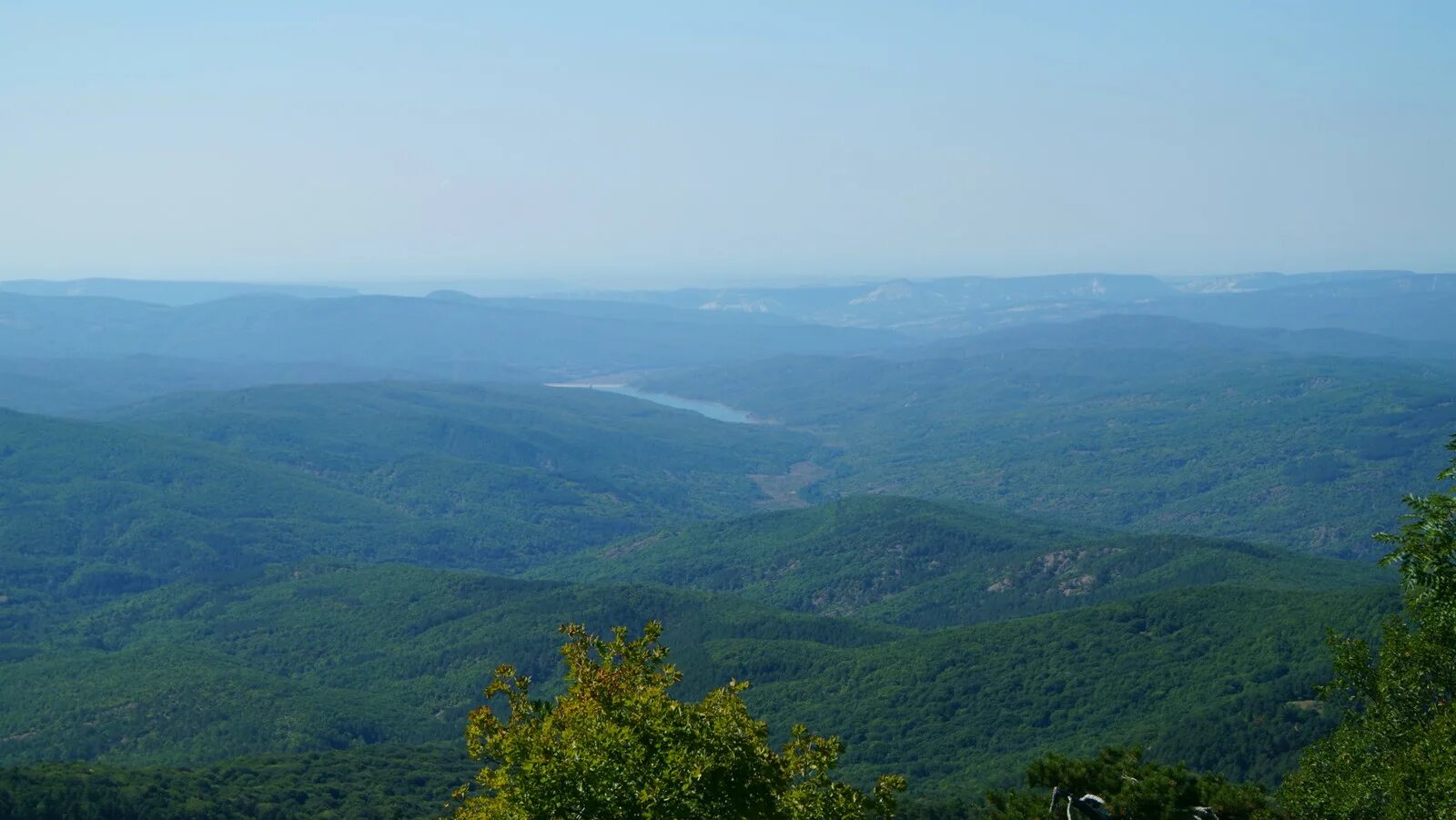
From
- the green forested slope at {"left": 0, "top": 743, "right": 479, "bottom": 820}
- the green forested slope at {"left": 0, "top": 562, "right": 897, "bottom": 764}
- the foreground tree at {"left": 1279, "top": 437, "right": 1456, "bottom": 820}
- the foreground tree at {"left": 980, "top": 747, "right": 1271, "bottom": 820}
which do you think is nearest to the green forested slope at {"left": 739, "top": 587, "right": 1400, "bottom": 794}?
the green forested slope at {"left": 0, "top": 562, "right": 897, "bottom": 764}

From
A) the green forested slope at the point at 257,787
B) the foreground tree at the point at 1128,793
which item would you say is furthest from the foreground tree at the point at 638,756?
the green forested slope at the point at 257,787

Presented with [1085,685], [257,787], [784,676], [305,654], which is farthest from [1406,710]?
[305,654]

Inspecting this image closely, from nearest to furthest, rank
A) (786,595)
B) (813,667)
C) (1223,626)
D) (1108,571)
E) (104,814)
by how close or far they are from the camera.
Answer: (104,814)
(1223,626)
(813,667)
(1108,571)
(786,595)

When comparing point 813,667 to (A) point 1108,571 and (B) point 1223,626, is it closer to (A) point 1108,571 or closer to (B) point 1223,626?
(B) point 1223,626

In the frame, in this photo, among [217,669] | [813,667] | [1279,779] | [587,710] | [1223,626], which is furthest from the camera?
[217,669]

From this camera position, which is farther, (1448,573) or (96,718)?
(96,718)

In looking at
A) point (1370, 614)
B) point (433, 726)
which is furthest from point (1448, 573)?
point (433, 726)

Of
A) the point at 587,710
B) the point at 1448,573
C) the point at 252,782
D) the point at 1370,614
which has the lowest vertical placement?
the point at 252,782
